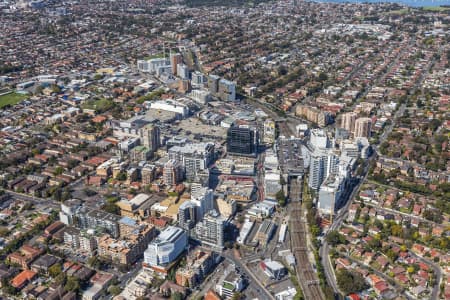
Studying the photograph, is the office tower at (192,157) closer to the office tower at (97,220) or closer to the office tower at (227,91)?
the office tower at (97,220)

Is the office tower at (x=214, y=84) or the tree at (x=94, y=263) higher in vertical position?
the office tower at (x=214, y=84)

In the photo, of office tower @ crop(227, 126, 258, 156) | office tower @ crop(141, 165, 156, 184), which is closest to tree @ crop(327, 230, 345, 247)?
office tower @ crop(227, 126, 258, 156)

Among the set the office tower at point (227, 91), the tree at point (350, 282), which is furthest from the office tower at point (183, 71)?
the tree at point (350, 282)

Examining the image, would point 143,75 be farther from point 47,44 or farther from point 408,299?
point 408,299

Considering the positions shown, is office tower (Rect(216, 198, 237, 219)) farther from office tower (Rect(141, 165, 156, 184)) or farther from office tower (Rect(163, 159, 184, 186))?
office tower (Rect(141, 165, 156, 184))

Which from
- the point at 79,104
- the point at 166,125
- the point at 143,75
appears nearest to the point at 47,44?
the point at 143,75

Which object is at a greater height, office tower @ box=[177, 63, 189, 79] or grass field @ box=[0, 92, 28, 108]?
office tower @ box=[177, 63, 189, 79]
